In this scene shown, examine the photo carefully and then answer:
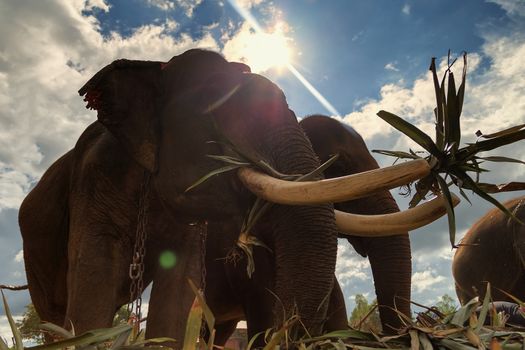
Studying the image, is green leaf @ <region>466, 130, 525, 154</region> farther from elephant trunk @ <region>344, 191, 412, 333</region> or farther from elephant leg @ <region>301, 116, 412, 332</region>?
elephant trunk @ <region>344, 191, 412, 333</region>

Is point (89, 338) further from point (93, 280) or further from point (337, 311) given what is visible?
point (337, 311)

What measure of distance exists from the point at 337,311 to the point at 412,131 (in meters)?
3.25

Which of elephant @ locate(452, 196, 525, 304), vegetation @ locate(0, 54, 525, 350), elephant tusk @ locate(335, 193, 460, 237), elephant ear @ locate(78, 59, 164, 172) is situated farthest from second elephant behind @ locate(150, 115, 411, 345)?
elephant @ locate(452, 196, 525, 304)

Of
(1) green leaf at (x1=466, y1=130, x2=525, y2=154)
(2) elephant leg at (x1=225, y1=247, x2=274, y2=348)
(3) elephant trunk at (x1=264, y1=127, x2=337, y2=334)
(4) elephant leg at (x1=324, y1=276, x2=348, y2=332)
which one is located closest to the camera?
(1) green leaf at (x1=466, y1=130, x2=525, y2=154)

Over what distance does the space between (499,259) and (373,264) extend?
345 centimetres

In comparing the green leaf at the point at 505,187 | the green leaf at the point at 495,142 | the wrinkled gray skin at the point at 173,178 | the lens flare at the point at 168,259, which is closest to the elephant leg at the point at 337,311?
the wrinkled gray skin at the point at 173,178

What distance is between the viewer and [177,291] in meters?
4.55

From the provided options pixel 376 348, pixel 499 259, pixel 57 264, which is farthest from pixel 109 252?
pixel 499 259

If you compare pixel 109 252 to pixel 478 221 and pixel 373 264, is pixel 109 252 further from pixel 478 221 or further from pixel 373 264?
pixel 478 221

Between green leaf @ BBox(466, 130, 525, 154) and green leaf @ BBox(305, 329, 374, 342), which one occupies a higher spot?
green leaf @ BBox(466, 130, 525, 154)

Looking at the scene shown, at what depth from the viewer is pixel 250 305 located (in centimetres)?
547

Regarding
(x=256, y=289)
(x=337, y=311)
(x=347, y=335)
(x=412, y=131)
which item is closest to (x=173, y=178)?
(x=256, y=289)

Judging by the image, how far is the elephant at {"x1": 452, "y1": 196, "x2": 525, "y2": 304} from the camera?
7.18 meters

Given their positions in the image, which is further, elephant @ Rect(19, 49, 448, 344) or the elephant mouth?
elephant @ Rect(19, 49, 448, 344)
